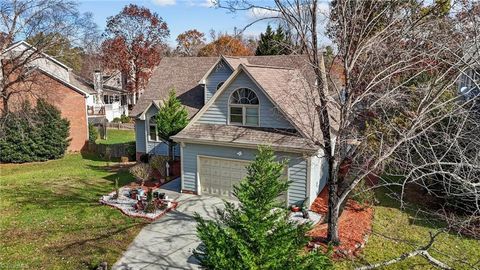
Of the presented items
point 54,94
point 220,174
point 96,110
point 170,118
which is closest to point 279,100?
point 220,174

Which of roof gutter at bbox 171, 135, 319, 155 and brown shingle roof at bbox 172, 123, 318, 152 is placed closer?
roof gutter at bbox 171, 135, 319, 155

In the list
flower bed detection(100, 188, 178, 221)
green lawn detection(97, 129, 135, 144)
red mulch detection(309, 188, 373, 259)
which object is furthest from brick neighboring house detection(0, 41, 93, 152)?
red mulch detection(309, 188, 373, 259)

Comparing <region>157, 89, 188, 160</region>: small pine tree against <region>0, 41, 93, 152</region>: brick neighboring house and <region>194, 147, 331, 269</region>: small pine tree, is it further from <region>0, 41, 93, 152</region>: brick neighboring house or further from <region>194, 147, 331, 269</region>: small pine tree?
<region>0, 41, 93, 152</region>: brick neighboring house

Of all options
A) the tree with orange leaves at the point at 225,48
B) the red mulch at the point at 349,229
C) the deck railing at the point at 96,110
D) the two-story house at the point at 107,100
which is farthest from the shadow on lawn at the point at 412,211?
the tree with orange leaves at the point at 225,48

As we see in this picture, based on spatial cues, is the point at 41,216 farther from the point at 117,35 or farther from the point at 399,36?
the point at 117,35

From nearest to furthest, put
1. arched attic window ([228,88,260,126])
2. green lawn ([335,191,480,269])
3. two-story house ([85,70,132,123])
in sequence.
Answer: green lawn ([335,191,480,269]) < arched attic window ([228,88,260,126]) < two-story house ([85,70,132,123])

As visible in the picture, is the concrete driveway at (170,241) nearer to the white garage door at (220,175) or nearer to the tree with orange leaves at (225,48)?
the white garage door at (220,175)

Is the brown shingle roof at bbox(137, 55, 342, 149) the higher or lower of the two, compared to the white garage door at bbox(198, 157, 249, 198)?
higher

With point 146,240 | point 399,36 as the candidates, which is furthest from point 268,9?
point 146,240
